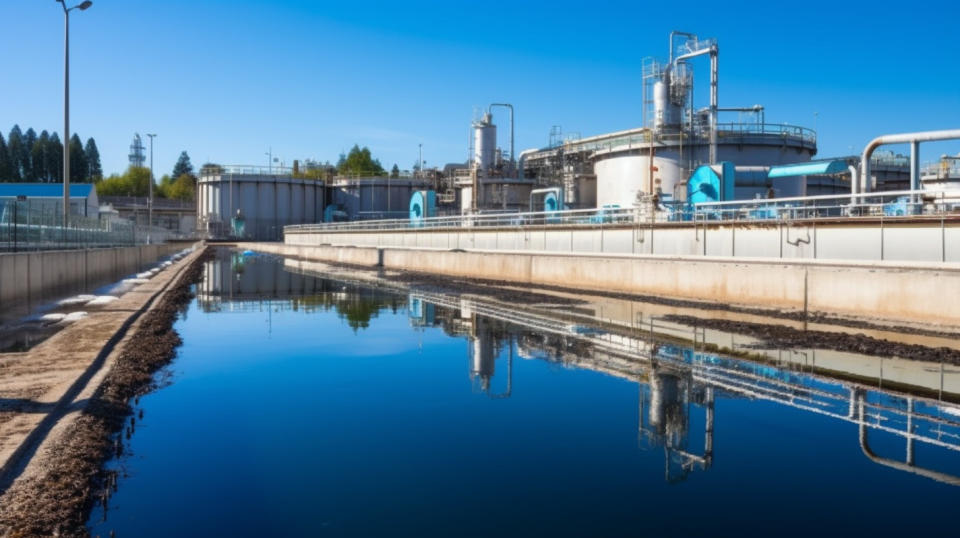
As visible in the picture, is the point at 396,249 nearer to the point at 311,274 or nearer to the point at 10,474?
the point at 311,274

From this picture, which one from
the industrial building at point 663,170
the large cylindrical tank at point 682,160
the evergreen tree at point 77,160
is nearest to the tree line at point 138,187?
the evergreen tree at point 77,160

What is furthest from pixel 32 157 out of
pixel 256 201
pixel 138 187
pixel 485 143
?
pixel 485 143

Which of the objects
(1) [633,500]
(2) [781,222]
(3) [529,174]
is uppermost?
(3) [529,174]

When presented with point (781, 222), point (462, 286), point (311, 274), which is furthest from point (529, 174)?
point (781, 222)

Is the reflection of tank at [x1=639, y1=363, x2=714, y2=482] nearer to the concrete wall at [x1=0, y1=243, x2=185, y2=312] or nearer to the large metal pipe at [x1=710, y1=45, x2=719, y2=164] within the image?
the concrete wall at [x1=0, y1=243, x2=185, y2=312]

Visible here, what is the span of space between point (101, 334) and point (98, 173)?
20780 cm

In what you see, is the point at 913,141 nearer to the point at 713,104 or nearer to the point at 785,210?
the point at 785,210

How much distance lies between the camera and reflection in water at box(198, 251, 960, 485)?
795 centimetres

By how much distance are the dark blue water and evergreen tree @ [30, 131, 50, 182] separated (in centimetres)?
17961

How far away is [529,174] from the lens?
6638 centimetres

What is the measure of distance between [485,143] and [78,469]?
57.5m

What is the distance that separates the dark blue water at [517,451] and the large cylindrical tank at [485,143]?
50.2m

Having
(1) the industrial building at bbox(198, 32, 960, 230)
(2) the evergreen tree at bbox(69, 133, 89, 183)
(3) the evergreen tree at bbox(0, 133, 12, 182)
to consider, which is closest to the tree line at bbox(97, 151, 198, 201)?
(2) the evergreen tree at bbox(69, 133, 89, 183)

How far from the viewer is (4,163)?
160 meters
